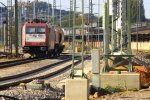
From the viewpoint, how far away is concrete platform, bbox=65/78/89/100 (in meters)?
12.2

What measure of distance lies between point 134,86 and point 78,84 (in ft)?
16.6

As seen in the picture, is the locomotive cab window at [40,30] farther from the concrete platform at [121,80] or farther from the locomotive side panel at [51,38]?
the concrete platform at [121,80]

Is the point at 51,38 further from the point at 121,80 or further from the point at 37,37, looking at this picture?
the point at 121,80

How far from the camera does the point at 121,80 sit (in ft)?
55.7

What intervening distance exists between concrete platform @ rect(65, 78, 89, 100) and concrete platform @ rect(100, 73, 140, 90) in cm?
466

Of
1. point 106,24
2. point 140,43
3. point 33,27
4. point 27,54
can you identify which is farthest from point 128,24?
point 140,43

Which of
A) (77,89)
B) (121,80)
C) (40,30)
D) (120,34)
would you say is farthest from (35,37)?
(77,89)

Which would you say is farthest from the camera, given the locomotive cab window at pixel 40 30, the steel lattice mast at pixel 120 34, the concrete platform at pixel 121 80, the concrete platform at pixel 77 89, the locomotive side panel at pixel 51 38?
the locomotive side panel at pixel 51 38

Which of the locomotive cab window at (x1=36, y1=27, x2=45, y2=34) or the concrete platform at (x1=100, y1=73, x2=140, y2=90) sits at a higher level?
the locomotive cab window at (x1=36, y1=27, x2=45, y2=34)

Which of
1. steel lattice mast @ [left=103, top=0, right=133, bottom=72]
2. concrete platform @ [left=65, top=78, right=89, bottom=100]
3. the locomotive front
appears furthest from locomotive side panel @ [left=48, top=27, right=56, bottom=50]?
concrete platform @ [left=65, top=78, right=89, bottom=100]

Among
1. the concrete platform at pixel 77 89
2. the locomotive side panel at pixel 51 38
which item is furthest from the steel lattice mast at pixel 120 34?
the locomotive side panel at pixel 51 38

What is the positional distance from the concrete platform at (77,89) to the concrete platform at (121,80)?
15.3ft

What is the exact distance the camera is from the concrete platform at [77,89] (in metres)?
12.2

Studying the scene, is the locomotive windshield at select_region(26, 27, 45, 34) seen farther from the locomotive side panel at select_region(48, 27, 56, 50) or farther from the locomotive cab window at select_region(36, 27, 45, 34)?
the locomotive side panel at select_region(48, 27, 56, 50)
